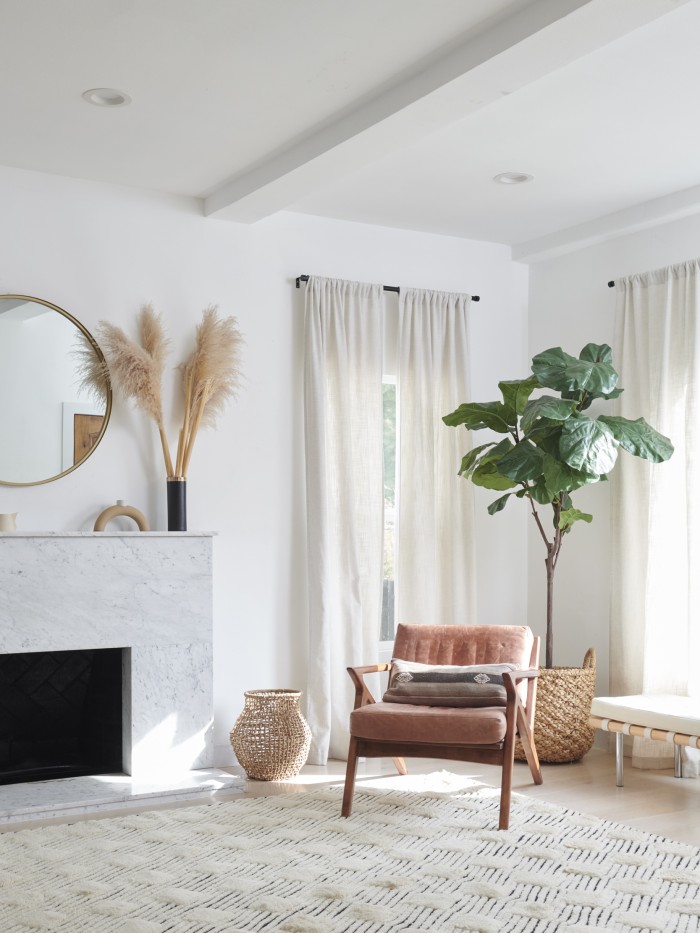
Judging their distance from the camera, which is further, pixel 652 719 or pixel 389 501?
pixel 389 501

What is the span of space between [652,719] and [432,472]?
1.83m

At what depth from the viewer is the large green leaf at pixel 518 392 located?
5.12 meters

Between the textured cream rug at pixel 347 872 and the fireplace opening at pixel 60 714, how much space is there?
717mm

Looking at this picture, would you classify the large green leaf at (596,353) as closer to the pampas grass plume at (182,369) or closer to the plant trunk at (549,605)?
the plant trunk at (549,605)

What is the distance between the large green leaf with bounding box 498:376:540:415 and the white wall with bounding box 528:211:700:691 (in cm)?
56

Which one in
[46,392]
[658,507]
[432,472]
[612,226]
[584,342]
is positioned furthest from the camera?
[584,342]

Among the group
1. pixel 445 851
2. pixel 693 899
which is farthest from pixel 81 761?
pixel 693 899

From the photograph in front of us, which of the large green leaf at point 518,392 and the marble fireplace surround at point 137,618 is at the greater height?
the large green leaf at point 518,392

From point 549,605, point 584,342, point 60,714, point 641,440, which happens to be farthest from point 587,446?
point 60,714

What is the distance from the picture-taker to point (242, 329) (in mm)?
5145

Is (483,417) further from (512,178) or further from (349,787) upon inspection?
(349,787)

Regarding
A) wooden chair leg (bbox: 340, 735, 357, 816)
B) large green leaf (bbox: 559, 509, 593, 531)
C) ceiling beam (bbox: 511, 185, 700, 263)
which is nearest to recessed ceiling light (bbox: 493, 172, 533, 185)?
ceiling beam (bbox: 511, 185, 700, 263)

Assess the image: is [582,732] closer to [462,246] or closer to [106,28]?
[462,246]

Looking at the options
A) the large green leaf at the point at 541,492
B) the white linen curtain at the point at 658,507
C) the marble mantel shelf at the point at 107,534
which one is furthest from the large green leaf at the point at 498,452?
the marble mantel shelf at the point at 107,534
